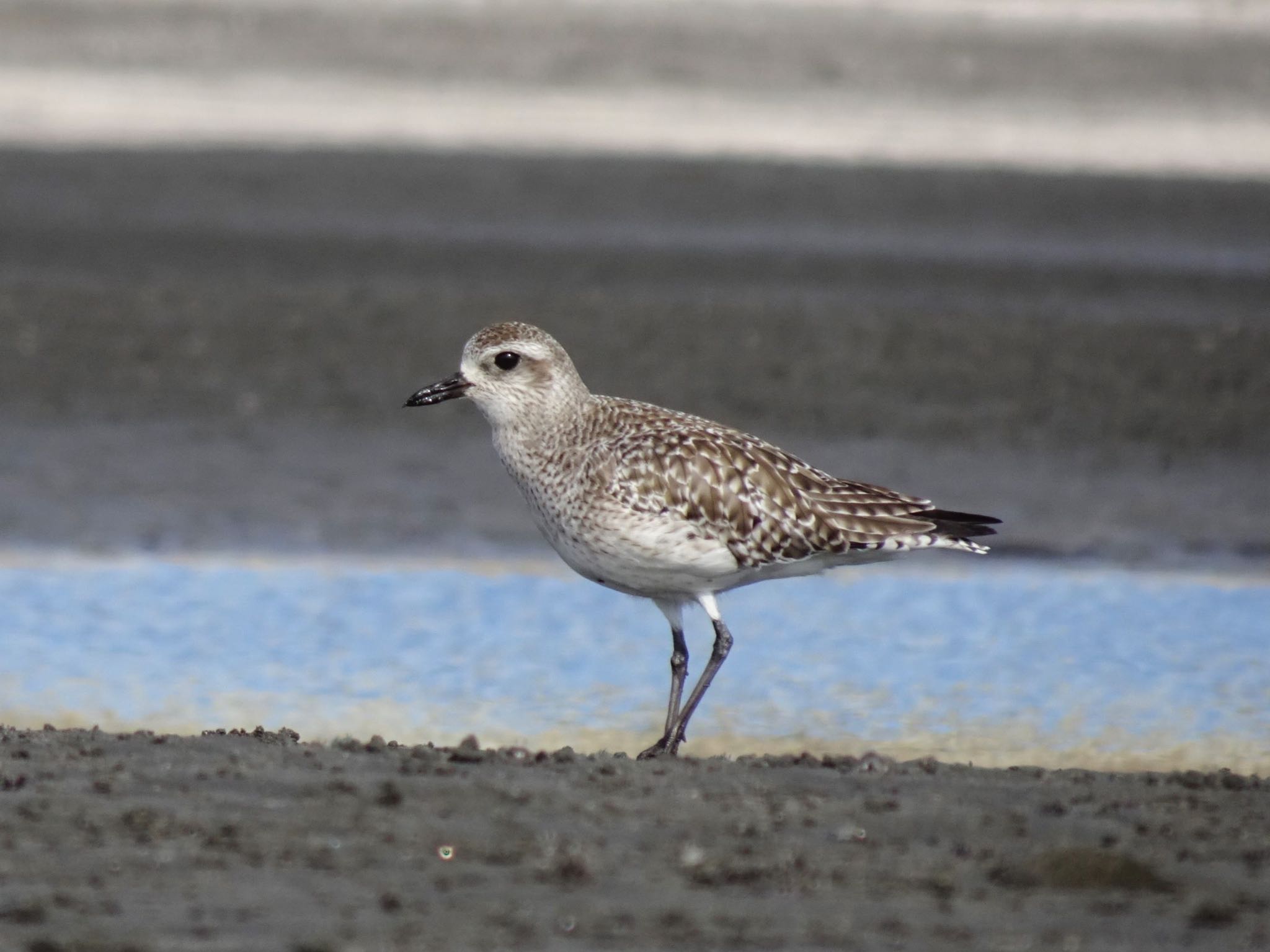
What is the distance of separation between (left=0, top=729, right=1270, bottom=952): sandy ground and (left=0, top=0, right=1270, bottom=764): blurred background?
4.87 feet

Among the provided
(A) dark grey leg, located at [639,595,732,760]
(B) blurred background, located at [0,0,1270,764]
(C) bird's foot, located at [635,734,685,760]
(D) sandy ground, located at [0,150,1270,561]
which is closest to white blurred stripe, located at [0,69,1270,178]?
(B) blurred background, located at [0,0,1270,764]

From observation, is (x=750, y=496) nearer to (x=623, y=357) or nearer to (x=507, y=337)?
(x=507, y=337)

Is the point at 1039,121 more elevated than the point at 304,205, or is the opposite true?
the point at 1039,121

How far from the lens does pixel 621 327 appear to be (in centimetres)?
1567

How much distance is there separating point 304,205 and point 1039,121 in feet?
29.0

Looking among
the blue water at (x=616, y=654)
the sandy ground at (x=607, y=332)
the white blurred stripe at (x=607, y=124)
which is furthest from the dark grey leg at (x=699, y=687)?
the white blurred stripe at (x=607, y=124)

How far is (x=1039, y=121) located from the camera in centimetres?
2512

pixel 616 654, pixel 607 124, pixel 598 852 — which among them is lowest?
pixel 598 852

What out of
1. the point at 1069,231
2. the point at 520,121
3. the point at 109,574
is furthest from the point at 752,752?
the point at 520,121

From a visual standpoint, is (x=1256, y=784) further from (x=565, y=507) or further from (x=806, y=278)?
(x=806, y=278)

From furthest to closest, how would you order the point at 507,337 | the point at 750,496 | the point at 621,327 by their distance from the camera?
the point at 621,327 < the point at 507,337 < the point at 750,496

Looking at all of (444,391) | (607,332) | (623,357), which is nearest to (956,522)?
(444,391)

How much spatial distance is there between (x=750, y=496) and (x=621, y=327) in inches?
318

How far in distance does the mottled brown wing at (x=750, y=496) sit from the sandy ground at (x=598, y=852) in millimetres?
1063
